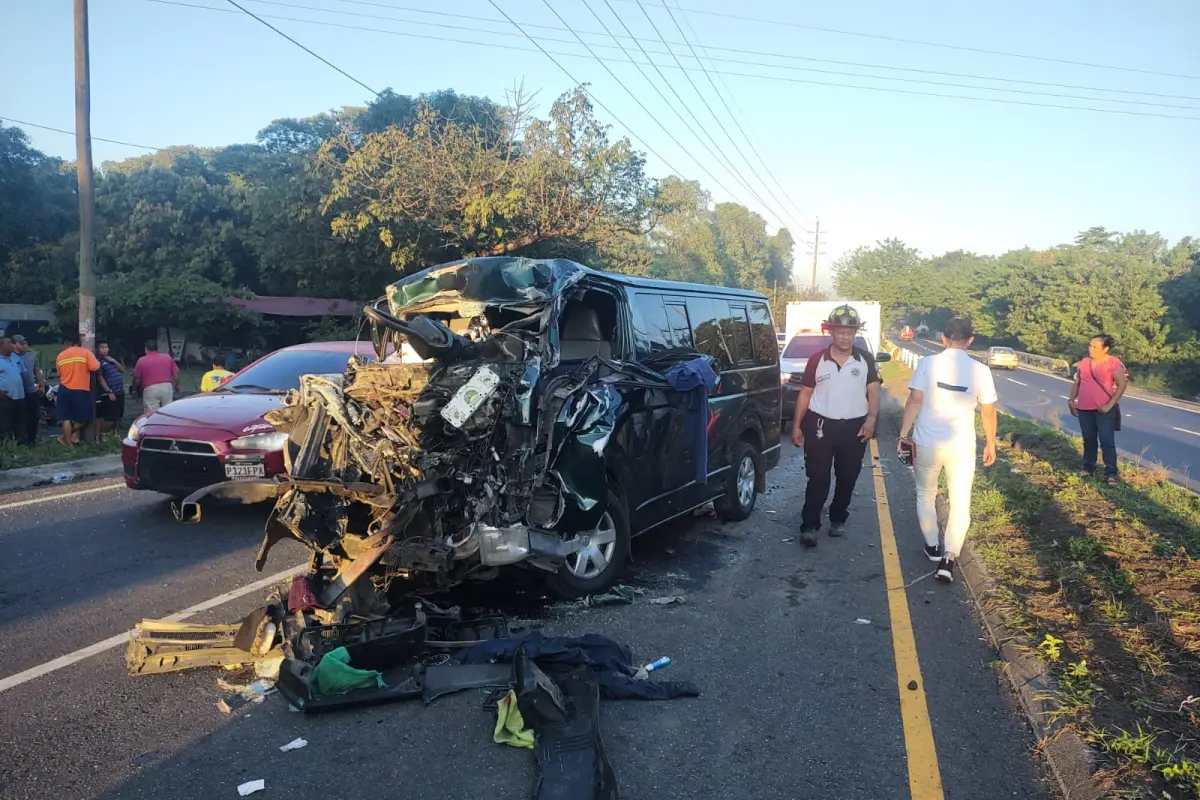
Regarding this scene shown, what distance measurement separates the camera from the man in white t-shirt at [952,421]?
Answer: 243 inches

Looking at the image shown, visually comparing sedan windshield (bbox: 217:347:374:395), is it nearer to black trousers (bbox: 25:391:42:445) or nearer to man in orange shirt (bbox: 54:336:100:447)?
man in orange shirt (bbox: 54:336:100:447)

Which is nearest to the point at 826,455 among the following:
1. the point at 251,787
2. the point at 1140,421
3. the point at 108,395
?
the point at 251,787

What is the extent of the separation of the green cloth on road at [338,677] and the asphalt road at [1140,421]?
12155mm

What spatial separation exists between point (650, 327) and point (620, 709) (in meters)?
3.25

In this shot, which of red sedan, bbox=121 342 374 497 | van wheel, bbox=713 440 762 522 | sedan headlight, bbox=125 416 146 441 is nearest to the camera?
red sedan, bbox=121 342 374 497

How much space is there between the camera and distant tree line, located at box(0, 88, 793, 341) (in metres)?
18.7

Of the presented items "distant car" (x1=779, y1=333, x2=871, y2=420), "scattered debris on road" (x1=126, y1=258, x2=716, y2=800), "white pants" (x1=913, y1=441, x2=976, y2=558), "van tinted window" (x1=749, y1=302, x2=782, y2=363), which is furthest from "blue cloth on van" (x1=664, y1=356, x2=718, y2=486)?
"distant car" (x1=779, y1=333, x2=871, y2=420)

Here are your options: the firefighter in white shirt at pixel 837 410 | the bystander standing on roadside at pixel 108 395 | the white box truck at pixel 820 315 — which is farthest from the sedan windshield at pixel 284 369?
the white box truck at pixel 820 315

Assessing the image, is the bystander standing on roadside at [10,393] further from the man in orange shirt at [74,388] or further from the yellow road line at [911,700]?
the yellow road line at [911,700]

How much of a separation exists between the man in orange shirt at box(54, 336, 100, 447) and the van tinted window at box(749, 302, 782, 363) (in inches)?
365

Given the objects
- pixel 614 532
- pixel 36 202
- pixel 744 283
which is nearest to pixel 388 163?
pixel 614 532

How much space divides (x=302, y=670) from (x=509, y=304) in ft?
8.39

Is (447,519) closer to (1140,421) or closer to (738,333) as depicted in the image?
(738,333)

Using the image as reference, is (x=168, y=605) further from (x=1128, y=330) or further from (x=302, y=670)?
(x=1128, y=330)
